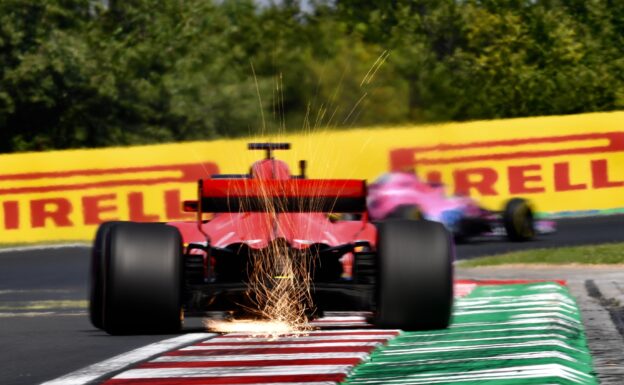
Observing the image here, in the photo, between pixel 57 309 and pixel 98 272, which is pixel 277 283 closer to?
Result: pixel 98 272

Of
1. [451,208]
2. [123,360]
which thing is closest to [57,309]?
[123,360]

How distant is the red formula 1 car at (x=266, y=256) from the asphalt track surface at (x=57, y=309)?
56cm

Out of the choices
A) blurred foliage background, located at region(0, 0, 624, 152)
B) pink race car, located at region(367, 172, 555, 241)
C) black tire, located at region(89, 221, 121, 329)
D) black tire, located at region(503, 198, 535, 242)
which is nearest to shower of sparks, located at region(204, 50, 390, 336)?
black tire, located at region(89, 221, 121, 329)

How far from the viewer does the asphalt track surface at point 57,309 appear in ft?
39.8

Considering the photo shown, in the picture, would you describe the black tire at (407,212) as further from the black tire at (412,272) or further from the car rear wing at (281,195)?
the black tire at (412,272)

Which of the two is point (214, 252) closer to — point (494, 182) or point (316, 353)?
point (316, 353)

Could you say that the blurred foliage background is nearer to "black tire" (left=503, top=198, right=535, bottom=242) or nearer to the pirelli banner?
the pirelli banner

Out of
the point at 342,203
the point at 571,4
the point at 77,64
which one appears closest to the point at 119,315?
the point at 342,203

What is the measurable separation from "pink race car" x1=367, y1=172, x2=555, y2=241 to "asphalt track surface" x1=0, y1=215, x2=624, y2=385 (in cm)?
32

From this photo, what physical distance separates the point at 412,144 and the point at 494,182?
6.93 feet

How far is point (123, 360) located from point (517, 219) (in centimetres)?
1971

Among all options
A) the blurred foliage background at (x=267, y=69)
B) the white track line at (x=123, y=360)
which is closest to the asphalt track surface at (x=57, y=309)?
the white track line at (x=123, y=360)

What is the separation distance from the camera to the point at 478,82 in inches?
2272

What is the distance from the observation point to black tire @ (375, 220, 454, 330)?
503 inches
